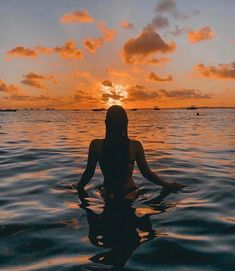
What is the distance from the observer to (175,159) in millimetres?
14797

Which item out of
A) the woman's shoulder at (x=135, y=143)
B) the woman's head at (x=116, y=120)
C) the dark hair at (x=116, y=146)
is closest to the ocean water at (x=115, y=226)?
the dark hair at (x=116, y=146)

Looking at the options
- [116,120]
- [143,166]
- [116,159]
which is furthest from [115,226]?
[116,120]

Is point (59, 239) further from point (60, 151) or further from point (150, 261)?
point (60, 151)

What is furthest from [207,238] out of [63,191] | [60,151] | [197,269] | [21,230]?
[60,151]

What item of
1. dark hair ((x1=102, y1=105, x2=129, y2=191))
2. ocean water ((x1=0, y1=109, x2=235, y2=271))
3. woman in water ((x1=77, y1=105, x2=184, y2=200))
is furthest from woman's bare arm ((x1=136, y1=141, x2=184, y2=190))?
ocean water ((x1=0, y1=109, x2=235, y2=271))

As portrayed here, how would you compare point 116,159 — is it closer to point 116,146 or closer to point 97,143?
point 116,146

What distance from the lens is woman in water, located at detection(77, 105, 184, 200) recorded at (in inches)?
253

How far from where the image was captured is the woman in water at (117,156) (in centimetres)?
642

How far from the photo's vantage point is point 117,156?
675 cm

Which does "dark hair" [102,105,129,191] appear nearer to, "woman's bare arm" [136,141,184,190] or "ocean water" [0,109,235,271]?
"woman's bare arm" [136,141,184,190]

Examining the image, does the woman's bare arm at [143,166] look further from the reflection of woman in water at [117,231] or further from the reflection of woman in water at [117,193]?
the reflection of woman in water at [117,231]

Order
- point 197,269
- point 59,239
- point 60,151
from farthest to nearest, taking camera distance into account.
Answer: point 60,151, point 59,239, point 197,269

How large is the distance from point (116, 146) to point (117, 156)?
0.23 meters

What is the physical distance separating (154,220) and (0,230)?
107 inches
